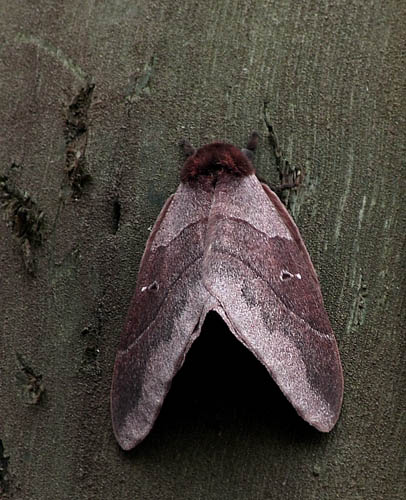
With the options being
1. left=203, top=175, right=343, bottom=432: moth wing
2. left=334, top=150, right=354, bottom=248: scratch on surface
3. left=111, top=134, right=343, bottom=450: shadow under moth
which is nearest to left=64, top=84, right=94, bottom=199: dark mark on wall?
left=111, top=134, right=343, bottom=450: shadow under moth

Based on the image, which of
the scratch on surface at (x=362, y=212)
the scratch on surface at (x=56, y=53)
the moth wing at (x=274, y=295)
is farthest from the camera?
the scratch on surface at (x=56, y=53)

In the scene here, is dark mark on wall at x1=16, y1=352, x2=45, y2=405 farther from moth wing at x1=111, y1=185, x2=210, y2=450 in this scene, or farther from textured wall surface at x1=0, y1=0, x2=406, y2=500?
moth wing at x1=111, y1=185, x2=210, y2=450

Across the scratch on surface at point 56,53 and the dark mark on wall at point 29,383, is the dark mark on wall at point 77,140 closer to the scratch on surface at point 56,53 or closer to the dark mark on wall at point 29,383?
the scratch on surface at point 56,53

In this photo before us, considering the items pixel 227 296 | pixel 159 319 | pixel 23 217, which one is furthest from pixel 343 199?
pixel 23 217

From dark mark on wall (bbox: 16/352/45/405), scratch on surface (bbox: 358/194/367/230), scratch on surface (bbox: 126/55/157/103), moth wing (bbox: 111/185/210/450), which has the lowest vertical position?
dark mark on wall (bbox: 16/352/45/405)

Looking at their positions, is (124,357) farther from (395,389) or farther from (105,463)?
(395,389)

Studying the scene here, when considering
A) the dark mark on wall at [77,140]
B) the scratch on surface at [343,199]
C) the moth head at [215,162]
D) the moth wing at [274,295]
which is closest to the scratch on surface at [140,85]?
the dark mark on wall at [77,140]
